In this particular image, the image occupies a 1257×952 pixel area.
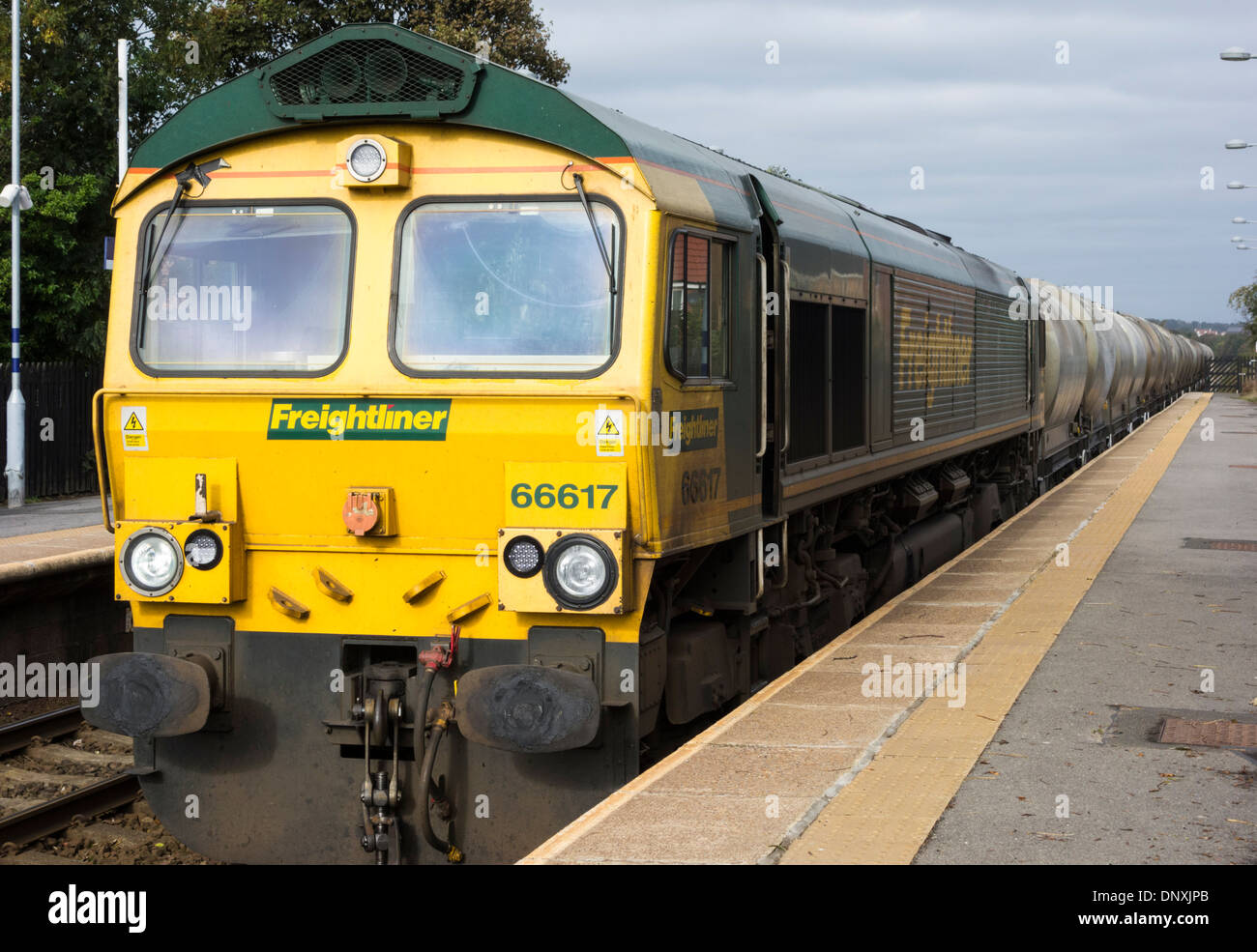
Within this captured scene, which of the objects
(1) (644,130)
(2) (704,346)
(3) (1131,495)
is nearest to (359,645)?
(2) (704,346)

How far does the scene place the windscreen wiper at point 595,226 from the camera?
19.7 feet

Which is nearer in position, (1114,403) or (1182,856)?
(1182,856)

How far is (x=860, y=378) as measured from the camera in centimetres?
997

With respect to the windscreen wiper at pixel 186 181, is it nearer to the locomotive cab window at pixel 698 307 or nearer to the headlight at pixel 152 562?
the headlight at pixel 152 562

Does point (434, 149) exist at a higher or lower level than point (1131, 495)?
higher

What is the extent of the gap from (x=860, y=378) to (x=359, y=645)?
4795 millimetres

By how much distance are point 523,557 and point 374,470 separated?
800 millimetres

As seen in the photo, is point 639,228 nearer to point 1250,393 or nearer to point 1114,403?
point 1114,403

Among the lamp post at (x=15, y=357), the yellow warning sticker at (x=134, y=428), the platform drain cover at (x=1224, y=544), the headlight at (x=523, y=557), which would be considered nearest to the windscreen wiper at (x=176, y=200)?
the yellow warning sticker at (x=134, y=428)

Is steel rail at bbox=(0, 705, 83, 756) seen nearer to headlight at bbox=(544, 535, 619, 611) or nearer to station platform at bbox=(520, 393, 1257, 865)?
headlight at bbox=(544, 535, 619, 611)

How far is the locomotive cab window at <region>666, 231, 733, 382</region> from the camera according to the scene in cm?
621

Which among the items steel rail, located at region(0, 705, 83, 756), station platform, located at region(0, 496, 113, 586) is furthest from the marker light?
station platform, located at region(0, 496, 113, 586)

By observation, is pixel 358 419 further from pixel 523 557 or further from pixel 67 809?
pixel 67 809

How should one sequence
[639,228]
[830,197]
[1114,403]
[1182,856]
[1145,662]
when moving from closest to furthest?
[1182,856]
[639,228]
[1145,662]
[830,197]
[1114,403]
